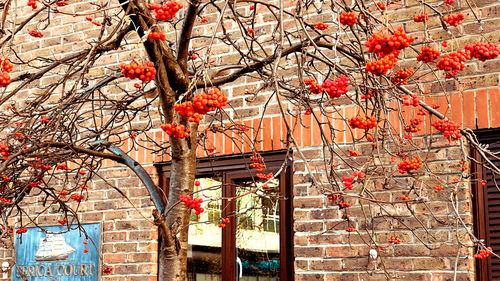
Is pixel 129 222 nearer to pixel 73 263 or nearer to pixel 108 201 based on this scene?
pixel 108 201

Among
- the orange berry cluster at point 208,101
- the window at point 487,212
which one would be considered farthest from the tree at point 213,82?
the window at point 487,212

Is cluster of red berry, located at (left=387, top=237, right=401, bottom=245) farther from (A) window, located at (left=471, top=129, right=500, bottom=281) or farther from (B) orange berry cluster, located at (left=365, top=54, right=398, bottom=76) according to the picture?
(B) orange berry cluster, located at (left=365, top=54, right=398, bottom=76)

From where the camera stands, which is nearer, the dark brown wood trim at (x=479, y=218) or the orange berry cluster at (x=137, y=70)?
the orange berry cluster at (x=137, y=70)

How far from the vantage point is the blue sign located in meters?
5.43

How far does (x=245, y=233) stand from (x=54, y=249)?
1.75 metres

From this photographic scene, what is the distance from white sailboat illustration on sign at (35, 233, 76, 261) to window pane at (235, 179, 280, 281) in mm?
1526

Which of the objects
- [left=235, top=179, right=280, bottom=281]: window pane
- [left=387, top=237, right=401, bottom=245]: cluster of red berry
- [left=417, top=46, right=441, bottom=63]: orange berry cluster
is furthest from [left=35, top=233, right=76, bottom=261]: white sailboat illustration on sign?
[left=417, top=46, right=441, bottom=63]: orange berry cluster

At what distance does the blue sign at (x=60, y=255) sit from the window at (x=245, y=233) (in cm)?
89

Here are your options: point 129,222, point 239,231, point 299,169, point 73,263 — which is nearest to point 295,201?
point 299,169

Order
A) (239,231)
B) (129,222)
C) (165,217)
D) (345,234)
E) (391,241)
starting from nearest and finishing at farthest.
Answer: (165,217), (391,241), (345,234), (239,231), (129,222)

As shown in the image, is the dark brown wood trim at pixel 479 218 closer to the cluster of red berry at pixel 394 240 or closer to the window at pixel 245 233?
the cluster of red berry at pixel 394 240

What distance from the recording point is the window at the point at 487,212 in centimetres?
402

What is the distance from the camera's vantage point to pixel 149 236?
5199 millimetres

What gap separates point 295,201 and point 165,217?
1.57 m
